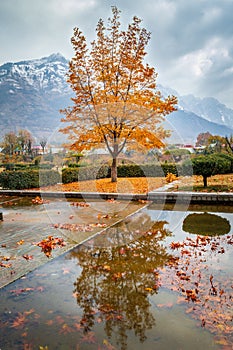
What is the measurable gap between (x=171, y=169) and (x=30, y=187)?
25.9ft

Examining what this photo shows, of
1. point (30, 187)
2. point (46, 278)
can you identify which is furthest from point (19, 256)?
point (30, 187)

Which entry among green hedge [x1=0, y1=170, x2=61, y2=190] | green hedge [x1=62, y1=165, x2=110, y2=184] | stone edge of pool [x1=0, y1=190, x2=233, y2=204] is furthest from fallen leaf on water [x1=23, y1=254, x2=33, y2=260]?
green hedge [x1=62, y1=165, x2=110, y2=184]

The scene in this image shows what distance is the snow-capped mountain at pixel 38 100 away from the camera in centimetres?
8444

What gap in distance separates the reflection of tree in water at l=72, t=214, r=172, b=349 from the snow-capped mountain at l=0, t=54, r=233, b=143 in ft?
173

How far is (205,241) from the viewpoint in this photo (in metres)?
4.97

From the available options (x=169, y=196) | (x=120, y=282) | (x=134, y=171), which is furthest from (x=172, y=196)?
(x=134, y=171)

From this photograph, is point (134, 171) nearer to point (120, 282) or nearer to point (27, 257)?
point (27, 257)

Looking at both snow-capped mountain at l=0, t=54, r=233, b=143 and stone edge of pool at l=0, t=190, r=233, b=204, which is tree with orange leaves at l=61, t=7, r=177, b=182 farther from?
snow-capped mountain at l=0, t=54, r=233, b=143

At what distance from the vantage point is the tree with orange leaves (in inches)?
485

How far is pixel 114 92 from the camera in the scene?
12.8 metres

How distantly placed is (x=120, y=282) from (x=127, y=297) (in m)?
0.37

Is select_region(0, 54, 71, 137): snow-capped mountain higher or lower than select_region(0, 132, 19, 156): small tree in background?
higher

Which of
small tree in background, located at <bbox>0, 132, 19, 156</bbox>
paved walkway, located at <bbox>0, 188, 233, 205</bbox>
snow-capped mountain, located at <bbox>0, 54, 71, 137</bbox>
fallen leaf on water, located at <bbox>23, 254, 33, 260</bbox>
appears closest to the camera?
fallen leaf on water, located at <bbox>23, 254, 33, 260</bbox>

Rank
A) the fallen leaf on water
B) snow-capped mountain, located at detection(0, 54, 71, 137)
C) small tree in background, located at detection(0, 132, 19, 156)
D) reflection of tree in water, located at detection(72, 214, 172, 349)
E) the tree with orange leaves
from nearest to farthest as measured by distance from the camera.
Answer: reflection of tree in water, located at detection(72, 214, 172, 349)
the fallen leaf on water
the tree with orange leaves
small tree in background, located at detection(0, 132, 19, 156)
snow-capped mountain, located at detection(0, 54, 71, 137)
